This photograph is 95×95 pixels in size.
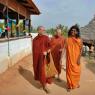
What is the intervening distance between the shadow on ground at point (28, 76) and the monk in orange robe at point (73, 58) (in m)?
1.08

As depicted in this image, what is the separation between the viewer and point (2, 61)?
1409 centimetres

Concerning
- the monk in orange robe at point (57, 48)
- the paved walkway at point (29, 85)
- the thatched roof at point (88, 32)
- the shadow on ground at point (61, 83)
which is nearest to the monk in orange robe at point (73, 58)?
the paved walkway at point (29, 85)

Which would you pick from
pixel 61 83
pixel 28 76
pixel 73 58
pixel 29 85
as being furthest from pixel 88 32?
pixel 73 58

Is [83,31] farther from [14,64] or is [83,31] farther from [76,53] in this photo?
[76,53]

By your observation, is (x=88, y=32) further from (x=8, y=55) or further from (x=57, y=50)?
(x=57, y=50)

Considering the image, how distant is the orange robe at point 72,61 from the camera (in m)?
11.1

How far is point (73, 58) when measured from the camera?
11.2m

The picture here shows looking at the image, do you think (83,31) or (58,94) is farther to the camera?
(83,31)

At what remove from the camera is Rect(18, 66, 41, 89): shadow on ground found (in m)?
12.2

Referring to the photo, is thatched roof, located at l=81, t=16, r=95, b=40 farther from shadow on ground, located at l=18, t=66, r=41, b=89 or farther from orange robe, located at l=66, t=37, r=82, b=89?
orange robe, located at l=66, t=37, r=82, b=89

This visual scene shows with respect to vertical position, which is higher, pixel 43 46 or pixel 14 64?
pixel 43 46

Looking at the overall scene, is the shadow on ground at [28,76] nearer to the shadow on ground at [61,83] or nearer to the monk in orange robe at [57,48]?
the shadow on ground at [61,83]

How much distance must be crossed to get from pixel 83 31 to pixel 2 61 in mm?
19253

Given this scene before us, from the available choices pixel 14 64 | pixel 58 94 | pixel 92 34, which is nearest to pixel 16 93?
pixel 58 94
